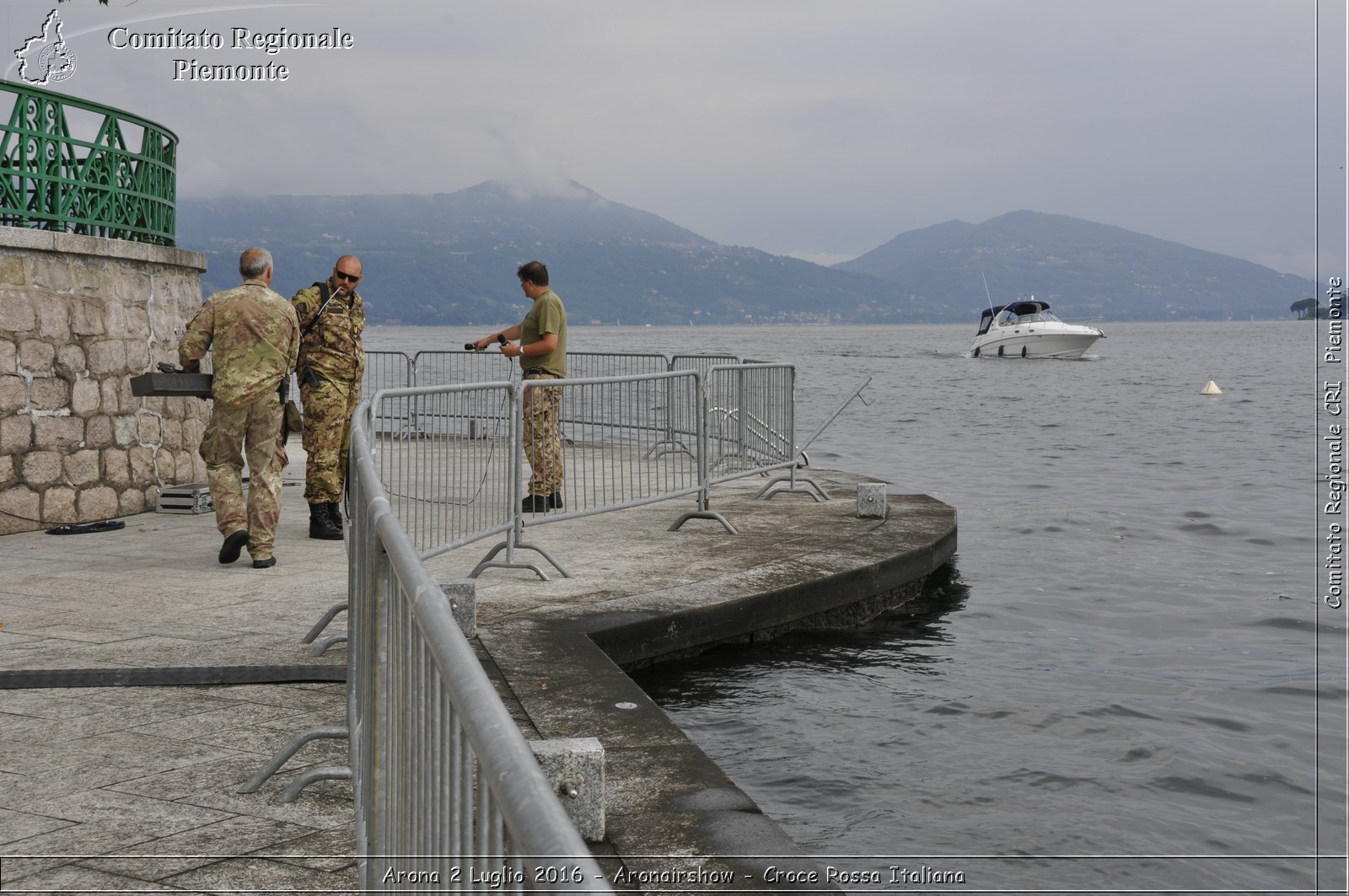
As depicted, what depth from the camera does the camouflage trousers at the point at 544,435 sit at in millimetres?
9227

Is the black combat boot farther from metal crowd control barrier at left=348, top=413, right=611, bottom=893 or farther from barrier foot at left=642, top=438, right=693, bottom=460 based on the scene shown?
metal crowd control barrier at left=348, top=413, right=611, bottom=893

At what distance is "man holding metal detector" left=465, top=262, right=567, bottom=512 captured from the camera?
31.2ft

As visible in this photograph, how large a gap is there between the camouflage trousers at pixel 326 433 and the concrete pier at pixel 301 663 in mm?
445

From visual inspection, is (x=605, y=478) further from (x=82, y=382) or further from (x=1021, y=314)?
(x=1021, y=314)

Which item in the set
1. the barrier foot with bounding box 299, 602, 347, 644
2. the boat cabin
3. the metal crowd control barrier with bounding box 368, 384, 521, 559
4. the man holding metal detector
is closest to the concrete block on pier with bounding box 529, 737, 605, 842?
the barrier foot with bounding box 299, 602, 347, 644

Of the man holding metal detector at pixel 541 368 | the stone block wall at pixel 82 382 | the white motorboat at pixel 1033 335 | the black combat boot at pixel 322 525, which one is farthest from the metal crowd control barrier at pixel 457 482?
the white motorboat at pixel 1033 335

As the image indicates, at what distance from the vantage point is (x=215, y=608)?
700 centimetres

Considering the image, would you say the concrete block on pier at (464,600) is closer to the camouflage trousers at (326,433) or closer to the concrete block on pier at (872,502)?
the camouflage trousers at (326,433)

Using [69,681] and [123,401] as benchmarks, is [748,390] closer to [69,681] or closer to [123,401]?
[123,401]

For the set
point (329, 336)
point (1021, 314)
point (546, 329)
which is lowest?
point (329, 336)

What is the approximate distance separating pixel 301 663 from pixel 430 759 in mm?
4036

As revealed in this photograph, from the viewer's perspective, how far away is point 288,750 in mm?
4254

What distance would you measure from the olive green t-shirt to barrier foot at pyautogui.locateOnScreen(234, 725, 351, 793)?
602 cm

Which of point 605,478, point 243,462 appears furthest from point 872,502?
point 243,462
